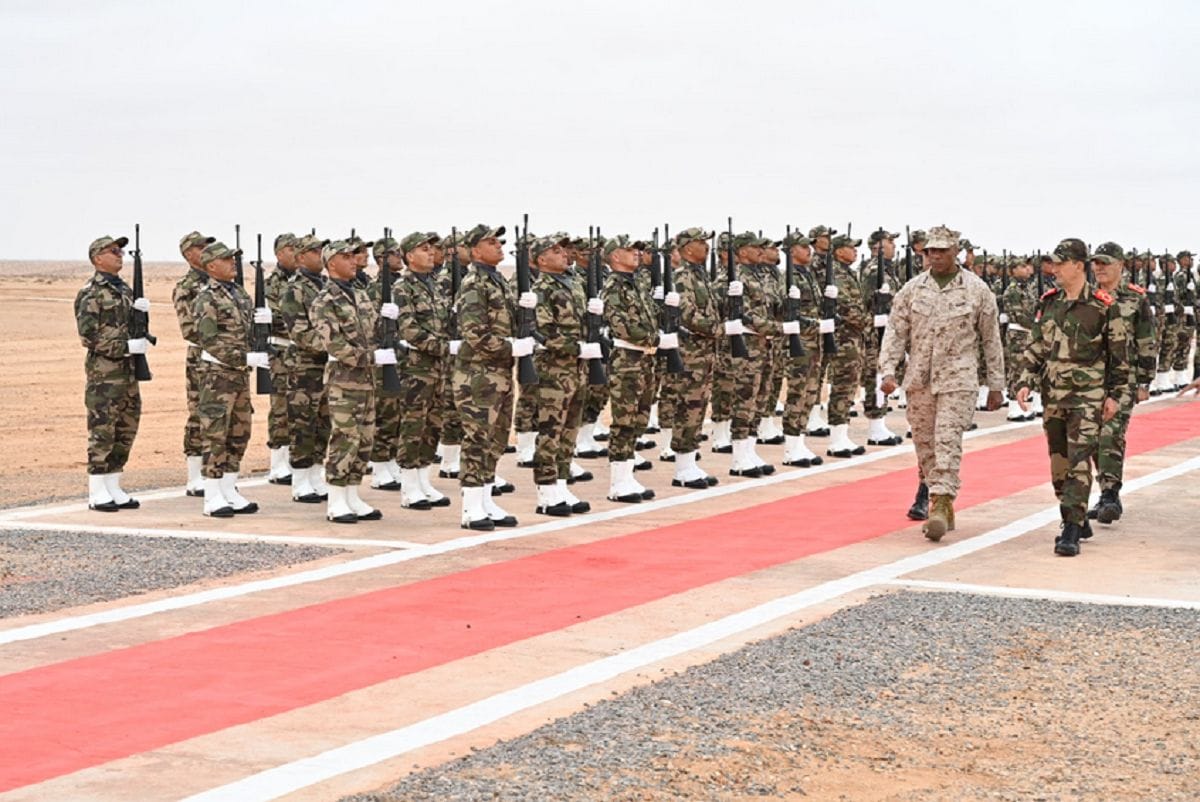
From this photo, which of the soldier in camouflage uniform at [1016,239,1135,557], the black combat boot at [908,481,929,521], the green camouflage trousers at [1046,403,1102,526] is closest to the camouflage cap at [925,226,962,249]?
the soldier in camouflage uniform at [1016,239,1135,557]

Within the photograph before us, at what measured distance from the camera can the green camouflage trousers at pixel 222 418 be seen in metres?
13.4

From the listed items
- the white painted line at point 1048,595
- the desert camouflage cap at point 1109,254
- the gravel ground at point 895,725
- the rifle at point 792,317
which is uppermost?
the desert camouflage cap at point 1109,254

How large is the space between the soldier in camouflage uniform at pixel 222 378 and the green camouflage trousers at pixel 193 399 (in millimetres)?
273

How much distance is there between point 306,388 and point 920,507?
512cm

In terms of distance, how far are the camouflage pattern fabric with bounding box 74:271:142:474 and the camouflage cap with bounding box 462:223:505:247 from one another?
2988 mm

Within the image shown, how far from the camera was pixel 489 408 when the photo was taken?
41.8 feet

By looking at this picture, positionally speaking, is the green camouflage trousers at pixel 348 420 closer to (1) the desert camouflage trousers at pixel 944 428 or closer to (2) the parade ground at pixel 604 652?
(2) the parade ground at pixel 604 652

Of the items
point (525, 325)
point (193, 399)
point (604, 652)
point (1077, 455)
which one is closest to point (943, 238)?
point (1077, 455)

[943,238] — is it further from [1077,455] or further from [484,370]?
[484,370]

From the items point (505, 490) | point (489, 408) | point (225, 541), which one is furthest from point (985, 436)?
point (225, 541)

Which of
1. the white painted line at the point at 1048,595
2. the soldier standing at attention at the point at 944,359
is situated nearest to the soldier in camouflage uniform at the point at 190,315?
the soldier standing at attention at the point at 944,359

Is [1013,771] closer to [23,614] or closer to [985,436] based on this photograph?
[23,614]

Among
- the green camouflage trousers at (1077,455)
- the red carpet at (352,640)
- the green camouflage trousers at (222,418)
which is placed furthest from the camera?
the green camouflage trousers at (222,418)

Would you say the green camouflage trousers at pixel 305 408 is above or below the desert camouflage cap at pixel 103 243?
below
